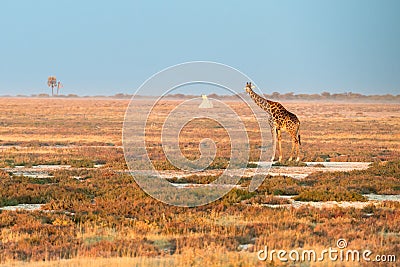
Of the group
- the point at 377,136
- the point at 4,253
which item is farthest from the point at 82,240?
the point at 377,136

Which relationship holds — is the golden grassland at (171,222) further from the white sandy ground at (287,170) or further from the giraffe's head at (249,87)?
the giraffe's head at (249,87)

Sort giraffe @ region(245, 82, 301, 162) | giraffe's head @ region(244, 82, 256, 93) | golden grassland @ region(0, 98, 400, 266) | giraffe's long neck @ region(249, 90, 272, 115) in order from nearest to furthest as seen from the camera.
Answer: golden grassland @ region(0, 98, 400, 266)
giraffe's head @ region(244, 82, 256, 93)
giraffe's long neck @ region(249, 90, 272, 115)
giraffe @ region(245, 82, 301, 162)

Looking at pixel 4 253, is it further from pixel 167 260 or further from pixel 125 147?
pixel 125 147

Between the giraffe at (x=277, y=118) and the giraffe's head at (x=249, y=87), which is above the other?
the giraffe's head at (x=249, y=87)

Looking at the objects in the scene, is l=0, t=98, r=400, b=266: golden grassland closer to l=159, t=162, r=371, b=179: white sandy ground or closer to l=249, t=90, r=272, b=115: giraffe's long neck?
l=159, t=162, r=371, b=179: white sandy ground

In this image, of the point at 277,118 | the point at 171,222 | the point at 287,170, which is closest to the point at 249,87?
the point at 277,118

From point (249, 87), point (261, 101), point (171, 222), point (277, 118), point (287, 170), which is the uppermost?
point (249, 87)

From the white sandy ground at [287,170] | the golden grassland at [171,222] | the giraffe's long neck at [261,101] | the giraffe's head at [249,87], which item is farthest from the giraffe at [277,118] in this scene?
the golden grassland at [171,222]

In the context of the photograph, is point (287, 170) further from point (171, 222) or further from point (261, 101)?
point (171, 222)

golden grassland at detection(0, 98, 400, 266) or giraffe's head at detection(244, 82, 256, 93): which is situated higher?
giraffe's head at detection(244, 82, 256, 93)

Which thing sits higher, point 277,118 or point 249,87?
point 249,87

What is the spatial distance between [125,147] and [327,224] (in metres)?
27.5

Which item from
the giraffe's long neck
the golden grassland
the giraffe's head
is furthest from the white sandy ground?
the giraffe's head

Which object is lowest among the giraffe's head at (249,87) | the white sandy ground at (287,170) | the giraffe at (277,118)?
the white sandy ground at (287,170)
